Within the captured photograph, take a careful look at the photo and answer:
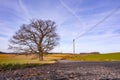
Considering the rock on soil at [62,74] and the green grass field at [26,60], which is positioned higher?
the green grass field at [26,60]

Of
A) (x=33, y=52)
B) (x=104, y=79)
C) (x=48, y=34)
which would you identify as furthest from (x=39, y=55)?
(x=104, y=79)

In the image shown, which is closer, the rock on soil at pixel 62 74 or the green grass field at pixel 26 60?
the rock on soil at pixel 62 74

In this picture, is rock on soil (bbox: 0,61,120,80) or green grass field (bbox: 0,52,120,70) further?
green grass field (bbox: 0,52,120,70)

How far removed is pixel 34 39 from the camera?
216ft

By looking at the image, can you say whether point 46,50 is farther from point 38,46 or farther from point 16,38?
point 16,38

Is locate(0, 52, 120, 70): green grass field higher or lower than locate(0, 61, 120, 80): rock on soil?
higher

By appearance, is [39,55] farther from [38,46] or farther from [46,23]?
[46,23]

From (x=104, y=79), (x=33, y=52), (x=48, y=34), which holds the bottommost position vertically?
(x=104, y=79)

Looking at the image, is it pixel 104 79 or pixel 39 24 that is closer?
pixel 104 79

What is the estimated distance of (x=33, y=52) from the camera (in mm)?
65688

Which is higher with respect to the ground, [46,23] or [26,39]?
[46,23]

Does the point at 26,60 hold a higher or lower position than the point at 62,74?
higher

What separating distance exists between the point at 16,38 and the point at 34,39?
4.84 m

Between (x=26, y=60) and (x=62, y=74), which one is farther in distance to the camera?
(x=26, y=60)
